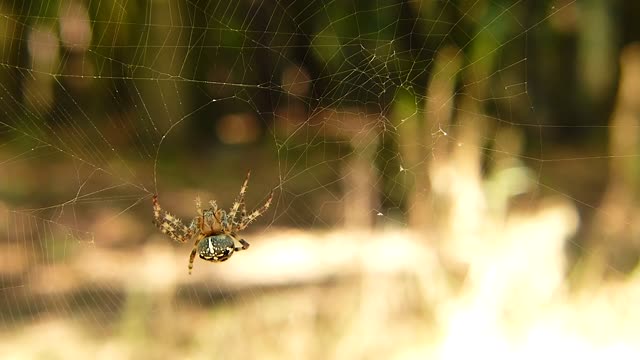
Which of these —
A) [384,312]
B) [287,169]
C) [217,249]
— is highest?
[217,249]

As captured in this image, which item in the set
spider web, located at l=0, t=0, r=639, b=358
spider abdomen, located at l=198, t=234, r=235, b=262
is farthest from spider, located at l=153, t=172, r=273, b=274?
spider web, located at l=0, t=0, r=639, b=358

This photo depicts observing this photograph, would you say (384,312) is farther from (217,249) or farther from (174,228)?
(174,228)

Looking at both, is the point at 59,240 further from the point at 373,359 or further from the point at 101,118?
the point at 373,359

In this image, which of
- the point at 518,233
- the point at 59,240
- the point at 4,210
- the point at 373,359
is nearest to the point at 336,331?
the point at 373,359

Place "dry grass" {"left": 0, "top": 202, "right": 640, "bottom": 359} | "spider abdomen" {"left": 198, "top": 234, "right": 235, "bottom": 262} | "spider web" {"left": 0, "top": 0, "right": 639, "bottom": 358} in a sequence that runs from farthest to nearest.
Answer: "spider web" {"left": 0, "top": 0, "right": 639, "bottom": 358} < "dry grass" {"left": 0, "top": 202, "right": 640, "bottom": 359} < "spider abdomen" {"left": 198, "top": 234, "right": 235, "bottom": 262}

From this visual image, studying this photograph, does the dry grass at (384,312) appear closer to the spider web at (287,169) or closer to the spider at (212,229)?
the spider web at (287,169)

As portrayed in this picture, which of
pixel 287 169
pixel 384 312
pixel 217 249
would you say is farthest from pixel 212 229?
pixel 287 169

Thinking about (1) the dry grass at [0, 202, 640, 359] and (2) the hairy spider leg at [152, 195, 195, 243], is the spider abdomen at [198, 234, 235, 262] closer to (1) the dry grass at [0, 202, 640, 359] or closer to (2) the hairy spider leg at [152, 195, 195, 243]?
(2) the hairy spider leg at [152, 195, 195, 243]
